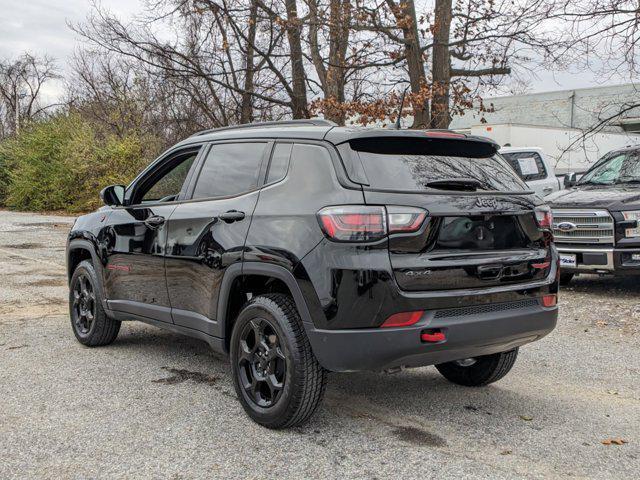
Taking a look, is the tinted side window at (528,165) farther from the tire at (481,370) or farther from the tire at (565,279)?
the tire at (481,370)

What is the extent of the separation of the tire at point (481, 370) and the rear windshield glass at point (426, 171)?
4.07ft

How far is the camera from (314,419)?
429 centimetres

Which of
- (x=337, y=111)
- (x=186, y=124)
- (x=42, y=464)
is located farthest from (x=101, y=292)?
(x=186, y=124)

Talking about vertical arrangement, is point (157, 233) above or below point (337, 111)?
below

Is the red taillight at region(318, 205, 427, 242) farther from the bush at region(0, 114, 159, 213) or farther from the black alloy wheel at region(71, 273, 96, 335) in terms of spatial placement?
the bush at region(0, 114, 159, 213)

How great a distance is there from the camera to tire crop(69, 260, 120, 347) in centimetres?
606

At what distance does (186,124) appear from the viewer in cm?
2789

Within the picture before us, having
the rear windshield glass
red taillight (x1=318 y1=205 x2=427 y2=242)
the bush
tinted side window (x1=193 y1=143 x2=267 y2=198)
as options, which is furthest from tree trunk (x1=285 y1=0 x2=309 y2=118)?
red taillight (x1=318 y1=205 x2=427 y2=242)

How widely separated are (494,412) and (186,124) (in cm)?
2500

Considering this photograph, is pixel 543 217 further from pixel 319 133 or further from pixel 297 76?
pixel 297 76

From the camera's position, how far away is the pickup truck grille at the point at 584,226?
8.72 meters

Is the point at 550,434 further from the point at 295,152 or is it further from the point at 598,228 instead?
the point at 598,228

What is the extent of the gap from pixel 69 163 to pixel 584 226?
23697 millimetres

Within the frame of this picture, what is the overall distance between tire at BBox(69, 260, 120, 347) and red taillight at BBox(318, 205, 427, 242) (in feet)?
10.2
